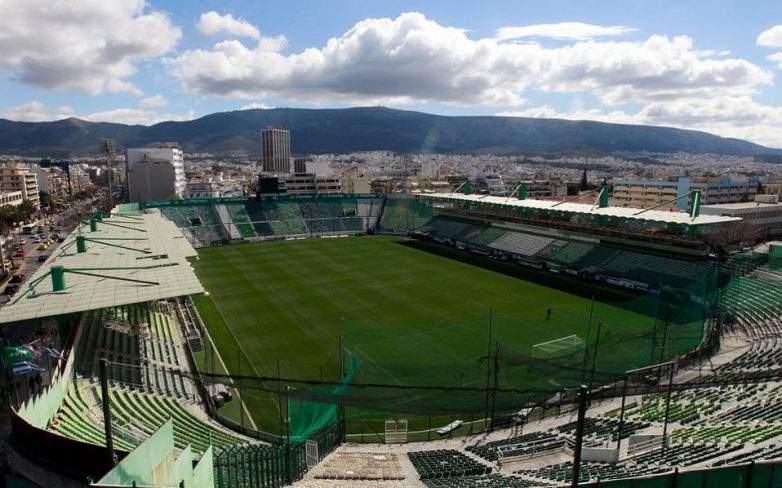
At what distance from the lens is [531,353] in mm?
21875

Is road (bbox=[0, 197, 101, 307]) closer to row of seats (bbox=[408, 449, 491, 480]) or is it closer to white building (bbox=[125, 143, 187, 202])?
white building (bbox=[125, 143, 187, 202])

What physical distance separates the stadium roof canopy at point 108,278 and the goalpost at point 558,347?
14.7 metres

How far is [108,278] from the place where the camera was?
68.3 ft

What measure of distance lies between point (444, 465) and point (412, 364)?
851cm

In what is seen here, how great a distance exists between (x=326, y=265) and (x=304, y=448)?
30938mm

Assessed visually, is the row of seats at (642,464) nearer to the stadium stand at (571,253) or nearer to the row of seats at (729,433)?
the row of seats at (729,433)

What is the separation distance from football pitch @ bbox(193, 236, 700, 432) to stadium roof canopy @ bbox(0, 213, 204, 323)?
437 cm

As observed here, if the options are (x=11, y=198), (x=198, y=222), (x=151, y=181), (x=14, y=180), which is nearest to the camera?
(x=198, y=222)

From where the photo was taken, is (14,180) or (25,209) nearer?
(25,209)

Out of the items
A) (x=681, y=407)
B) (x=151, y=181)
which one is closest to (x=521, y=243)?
(x=681, y=407)

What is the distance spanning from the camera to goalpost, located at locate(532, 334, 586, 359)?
20.4 meters

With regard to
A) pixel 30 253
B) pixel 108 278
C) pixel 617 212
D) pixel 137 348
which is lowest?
pixel 30 253

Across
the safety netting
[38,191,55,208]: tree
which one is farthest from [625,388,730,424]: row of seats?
[38,191,55,208]: tree

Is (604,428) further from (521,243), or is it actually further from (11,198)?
(11,198)
